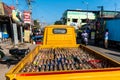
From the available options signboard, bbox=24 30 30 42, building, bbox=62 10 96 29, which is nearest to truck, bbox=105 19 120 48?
signboard, bbox=24 30 30 42

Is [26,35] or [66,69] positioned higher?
[66,69]

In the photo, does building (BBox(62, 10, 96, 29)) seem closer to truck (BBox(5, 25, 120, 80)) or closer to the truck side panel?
the truck side panel

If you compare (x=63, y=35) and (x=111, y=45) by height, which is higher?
(x=63, y=35)

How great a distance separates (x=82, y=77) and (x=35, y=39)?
3067cm

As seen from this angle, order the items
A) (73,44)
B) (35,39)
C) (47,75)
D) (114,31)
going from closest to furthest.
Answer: (47,75), (73,44), (114,31), (35,39)

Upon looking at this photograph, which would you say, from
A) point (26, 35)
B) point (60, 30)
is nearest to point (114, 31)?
point (60, 30)

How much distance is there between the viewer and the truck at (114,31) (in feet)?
80.4

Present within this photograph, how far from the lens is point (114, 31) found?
25469 mm

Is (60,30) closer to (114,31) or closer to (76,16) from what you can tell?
(114,31)

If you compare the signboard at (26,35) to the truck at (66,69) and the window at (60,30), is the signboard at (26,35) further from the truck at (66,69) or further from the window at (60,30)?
the truck at (66,69)

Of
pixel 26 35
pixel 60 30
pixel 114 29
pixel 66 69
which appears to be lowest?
pixel 26 35

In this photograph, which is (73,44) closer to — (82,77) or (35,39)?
(82,77)

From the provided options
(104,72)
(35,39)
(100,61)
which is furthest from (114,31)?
(104,72)

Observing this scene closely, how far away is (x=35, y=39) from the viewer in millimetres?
34562
